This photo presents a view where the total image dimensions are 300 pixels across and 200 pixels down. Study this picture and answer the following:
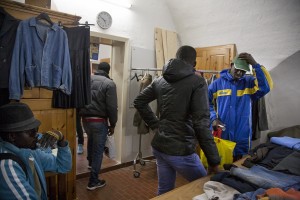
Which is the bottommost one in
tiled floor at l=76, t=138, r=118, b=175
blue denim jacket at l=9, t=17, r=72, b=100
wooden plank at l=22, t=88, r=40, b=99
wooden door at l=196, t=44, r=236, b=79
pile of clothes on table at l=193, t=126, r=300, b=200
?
tiled floor at l=76, t=138, r=118, b=175

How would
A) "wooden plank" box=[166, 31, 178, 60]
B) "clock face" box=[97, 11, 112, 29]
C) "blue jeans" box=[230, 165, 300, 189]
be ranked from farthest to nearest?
1. "wooden plank" box=[166, 31, 178, 60]
2. "clock face" box=[97, 11, 112, 29]
3. "blue jeans" box=[230, 165, 300, 189]

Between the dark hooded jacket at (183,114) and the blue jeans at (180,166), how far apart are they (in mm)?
41

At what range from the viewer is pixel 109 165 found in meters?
3.77

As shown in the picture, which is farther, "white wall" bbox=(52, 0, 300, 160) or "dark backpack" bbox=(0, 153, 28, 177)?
"white wall" bbox=(52, 0, 300, 160)

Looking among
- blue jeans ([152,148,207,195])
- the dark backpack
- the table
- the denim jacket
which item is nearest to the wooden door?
blue jeans ([152,148,207,195])

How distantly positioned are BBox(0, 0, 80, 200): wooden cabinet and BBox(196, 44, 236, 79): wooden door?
2225 millimetres

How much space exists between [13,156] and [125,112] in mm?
2742

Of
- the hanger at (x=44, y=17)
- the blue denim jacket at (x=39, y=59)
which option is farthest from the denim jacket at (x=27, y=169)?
the hanger at (x=44, y=17)

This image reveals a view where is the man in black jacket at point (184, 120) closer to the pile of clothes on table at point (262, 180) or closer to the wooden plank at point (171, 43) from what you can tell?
the pile of clothes on table at point (262, 180)

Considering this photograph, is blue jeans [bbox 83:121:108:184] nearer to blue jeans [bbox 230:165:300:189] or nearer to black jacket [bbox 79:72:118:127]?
black jacket [bbox 79:72:118:127]

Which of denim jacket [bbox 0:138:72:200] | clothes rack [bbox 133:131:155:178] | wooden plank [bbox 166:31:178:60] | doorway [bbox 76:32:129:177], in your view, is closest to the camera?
denim jacket [bbox 0:138:72:200]

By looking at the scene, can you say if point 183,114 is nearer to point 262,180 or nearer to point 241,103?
point 262,180

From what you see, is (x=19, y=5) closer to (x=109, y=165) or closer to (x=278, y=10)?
(x=109, y=165)

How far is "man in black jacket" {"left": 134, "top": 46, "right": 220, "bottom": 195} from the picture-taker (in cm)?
149
